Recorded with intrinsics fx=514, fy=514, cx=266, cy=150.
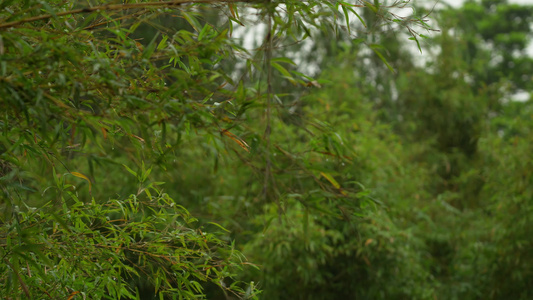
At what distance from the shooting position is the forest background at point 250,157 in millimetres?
1169

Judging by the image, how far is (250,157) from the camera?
1277 mm

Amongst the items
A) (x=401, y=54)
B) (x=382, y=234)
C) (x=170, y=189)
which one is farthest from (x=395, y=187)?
(x=401, y=54)

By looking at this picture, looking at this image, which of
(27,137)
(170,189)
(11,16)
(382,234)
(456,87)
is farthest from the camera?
(456,87)

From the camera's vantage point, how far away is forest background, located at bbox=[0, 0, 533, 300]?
3.84ft

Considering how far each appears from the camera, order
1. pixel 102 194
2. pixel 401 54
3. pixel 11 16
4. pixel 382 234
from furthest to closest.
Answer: pixel 401 54
pixel 102 194
pixel 382 234
pixel 11 16

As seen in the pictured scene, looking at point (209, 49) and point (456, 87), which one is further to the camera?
point (456, 87)

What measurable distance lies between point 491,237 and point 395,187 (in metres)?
1.03

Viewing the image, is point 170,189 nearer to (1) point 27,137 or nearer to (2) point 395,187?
(2) point 395,187

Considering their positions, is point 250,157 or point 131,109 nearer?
point 131,109

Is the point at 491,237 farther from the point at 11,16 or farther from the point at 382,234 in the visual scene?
the point at 11,16

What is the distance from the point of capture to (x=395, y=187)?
4621 mm

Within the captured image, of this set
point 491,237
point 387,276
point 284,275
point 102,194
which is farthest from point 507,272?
point 102,194

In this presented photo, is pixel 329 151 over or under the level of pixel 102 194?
over

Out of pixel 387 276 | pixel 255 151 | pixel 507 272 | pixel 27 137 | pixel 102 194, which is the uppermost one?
pixel 255 151
